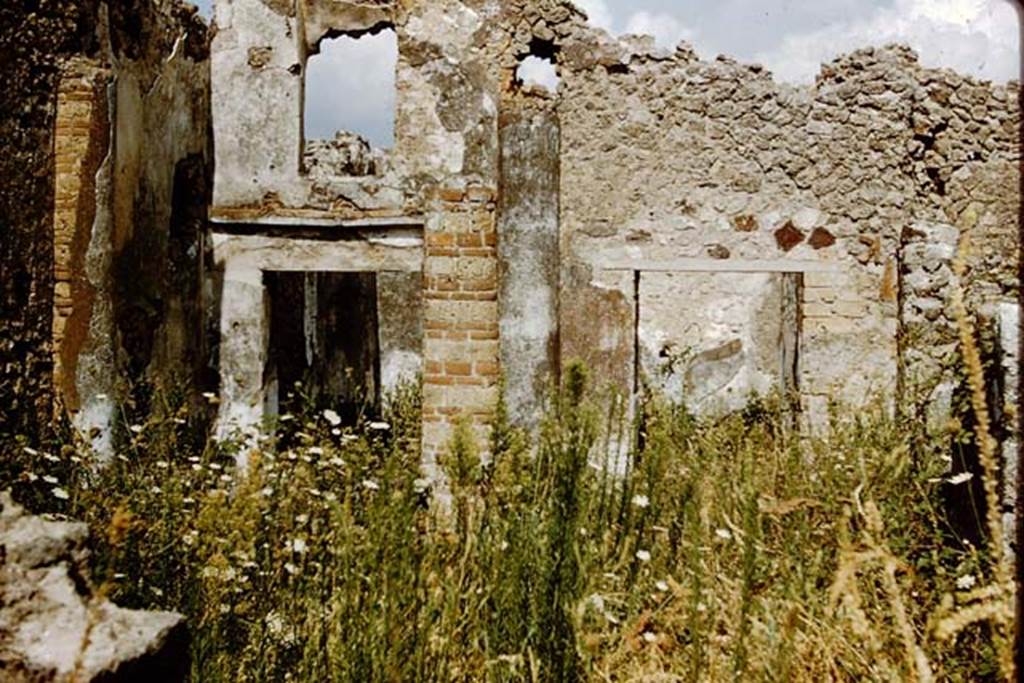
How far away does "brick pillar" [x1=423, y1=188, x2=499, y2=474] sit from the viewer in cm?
688

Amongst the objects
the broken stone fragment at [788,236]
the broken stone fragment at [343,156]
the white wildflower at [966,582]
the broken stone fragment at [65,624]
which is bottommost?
the white wildflower at [966,582]

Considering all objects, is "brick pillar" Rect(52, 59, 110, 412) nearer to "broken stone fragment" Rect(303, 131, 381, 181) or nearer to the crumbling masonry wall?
the crumbling masonry wall

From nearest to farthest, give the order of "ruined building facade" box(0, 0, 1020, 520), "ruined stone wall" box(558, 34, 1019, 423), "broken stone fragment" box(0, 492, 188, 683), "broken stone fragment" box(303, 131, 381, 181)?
"broken stone fragment" box(0, 492, 188, 683) → "ruined building facade" box(0, 0, 1020, 520) → "ruined stone wall" box(558, 34, 1019, 423) → "broken stone fragment" box(303, 131, 381, 181)

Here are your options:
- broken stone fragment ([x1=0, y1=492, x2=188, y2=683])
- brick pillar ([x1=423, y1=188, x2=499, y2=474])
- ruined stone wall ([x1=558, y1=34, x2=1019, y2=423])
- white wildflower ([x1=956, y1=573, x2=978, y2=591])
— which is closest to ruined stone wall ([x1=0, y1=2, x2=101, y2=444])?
brick pillar ([x1=423, y1=188, x2=499, y2=474])

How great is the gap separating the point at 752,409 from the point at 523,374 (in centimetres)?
511

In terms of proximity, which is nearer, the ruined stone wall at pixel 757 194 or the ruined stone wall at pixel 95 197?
the ruined stone wall at pixel 95 197

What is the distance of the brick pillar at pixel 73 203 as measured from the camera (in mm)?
5859

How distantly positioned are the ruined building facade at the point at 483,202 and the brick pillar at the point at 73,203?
2 cm

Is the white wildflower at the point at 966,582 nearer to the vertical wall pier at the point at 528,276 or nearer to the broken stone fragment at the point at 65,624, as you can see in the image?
the broken stone fragment at the point at 65,624

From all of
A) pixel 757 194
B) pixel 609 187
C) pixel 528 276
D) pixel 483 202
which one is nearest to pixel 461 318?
pixel 528 276

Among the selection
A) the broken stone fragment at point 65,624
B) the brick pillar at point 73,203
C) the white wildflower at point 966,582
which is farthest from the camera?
the brick pillar at point 73,203

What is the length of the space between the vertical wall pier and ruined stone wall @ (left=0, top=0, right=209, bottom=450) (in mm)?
2391

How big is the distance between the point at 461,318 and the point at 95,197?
247 cm

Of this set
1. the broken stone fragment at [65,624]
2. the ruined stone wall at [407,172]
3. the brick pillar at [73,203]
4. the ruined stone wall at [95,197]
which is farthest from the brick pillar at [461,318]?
the broken stone fragment at [65,624]
